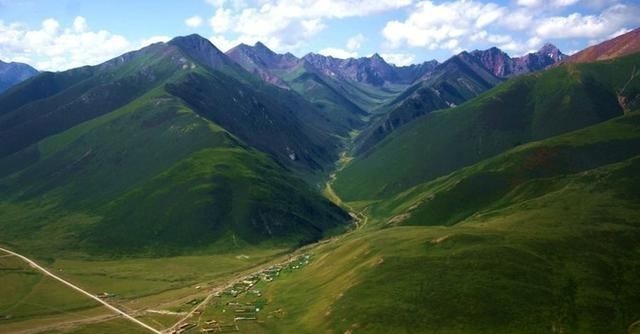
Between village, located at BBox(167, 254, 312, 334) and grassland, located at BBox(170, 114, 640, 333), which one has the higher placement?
village, located at BBox(167, 254, 312, 334)

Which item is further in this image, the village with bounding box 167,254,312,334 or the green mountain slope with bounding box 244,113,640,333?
the village with bounding box 167,254,312,334

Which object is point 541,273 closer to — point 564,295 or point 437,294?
point 564,295

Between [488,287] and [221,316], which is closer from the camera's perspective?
[488,287]

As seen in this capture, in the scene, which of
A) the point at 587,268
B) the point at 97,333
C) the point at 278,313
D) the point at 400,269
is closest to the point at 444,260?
the point at 400,269

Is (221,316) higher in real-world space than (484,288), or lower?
higher

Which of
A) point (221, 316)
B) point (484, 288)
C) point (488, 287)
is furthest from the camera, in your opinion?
point (221, 316)

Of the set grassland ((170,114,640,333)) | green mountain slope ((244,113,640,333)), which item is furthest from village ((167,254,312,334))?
green mountain slope ((244,113,640,333))

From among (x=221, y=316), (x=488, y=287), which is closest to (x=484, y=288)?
(x=488, y=287)

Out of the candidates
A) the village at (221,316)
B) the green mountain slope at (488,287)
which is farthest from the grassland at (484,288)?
the village at (221,316)

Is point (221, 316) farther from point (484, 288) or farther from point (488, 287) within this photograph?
point (488, 287)

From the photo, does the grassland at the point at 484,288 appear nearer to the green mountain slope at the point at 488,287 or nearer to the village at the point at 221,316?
the green mountain slope at the point at 488,287

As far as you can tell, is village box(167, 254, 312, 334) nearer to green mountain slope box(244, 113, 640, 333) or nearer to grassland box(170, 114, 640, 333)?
grassland box(170, 114, 640, 333)
